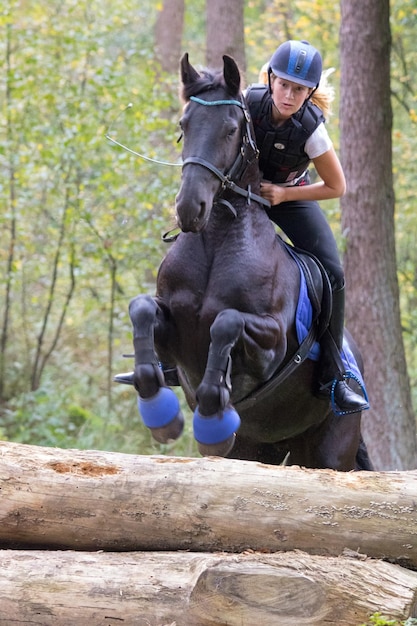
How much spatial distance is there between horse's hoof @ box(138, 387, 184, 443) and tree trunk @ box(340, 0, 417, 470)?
5218mm

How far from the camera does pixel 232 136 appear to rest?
475 cm

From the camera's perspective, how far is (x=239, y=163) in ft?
16.1

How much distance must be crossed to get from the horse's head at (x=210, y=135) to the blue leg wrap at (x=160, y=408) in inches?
36.2

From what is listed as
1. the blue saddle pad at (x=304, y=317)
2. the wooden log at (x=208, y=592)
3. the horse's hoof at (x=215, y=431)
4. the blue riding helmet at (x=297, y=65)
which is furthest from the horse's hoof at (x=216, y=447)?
the blue riding helmet at (x=297, y=65)

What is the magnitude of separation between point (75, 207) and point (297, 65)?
7.28 metres

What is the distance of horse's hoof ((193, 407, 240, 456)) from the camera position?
4305 mm

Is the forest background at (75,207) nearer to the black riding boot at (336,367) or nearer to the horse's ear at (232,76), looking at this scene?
the black riding boot at (336,367)

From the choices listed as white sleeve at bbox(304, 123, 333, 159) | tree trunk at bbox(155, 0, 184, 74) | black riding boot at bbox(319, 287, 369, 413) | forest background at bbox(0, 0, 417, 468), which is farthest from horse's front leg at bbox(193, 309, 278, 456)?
tree trunk at bbox(155, 0, 184, 74)

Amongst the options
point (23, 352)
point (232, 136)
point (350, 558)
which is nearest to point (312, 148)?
point (232, 136)

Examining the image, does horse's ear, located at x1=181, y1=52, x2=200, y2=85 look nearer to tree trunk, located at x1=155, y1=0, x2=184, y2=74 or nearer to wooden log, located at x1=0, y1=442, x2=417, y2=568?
wooden log, located at x1=0, y1=442, x2=417, y2=568

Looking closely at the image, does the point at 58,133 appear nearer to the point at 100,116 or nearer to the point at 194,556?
the point at 100,116

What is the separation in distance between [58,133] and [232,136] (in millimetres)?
7442

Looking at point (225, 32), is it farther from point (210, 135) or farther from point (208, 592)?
point (208, 592)

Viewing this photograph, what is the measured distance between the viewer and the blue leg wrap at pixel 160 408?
4297 mm
